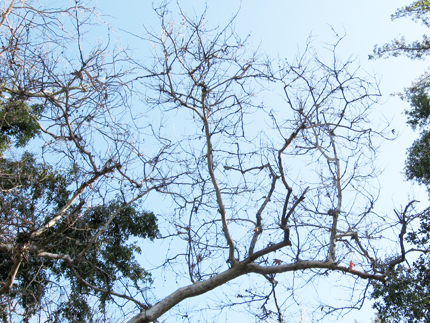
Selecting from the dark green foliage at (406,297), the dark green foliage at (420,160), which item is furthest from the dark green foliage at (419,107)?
the dark green foliage at (406,297)

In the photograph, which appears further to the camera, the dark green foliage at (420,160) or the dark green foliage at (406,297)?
the dark green foliage at (420,160)

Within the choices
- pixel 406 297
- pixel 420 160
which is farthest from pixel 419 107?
pixel 406 297

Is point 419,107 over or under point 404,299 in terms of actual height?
over

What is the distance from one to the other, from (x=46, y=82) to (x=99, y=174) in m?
1.46

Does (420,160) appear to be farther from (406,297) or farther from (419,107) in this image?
(406,297)

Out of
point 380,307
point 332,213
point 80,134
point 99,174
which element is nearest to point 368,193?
point 332,213

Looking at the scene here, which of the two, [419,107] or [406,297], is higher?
[419,107]

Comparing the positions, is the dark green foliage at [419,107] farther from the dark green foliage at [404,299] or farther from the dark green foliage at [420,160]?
the dark green foliage at [404,299]

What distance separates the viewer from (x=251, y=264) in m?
4.10

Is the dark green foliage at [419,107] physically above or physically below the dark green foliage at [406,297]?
above

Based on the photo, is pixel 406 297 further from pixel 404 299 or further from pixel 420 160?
pixel 420 160

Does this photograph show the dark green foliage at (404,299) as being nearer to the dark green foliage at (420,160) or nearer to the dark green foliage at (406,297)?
the dark green foliage at (406,297)

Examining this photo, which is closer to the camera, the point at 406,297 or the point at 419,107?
the point at 406,297

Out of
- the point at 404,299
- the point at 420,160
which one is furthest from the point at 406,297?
the point at 420,160
